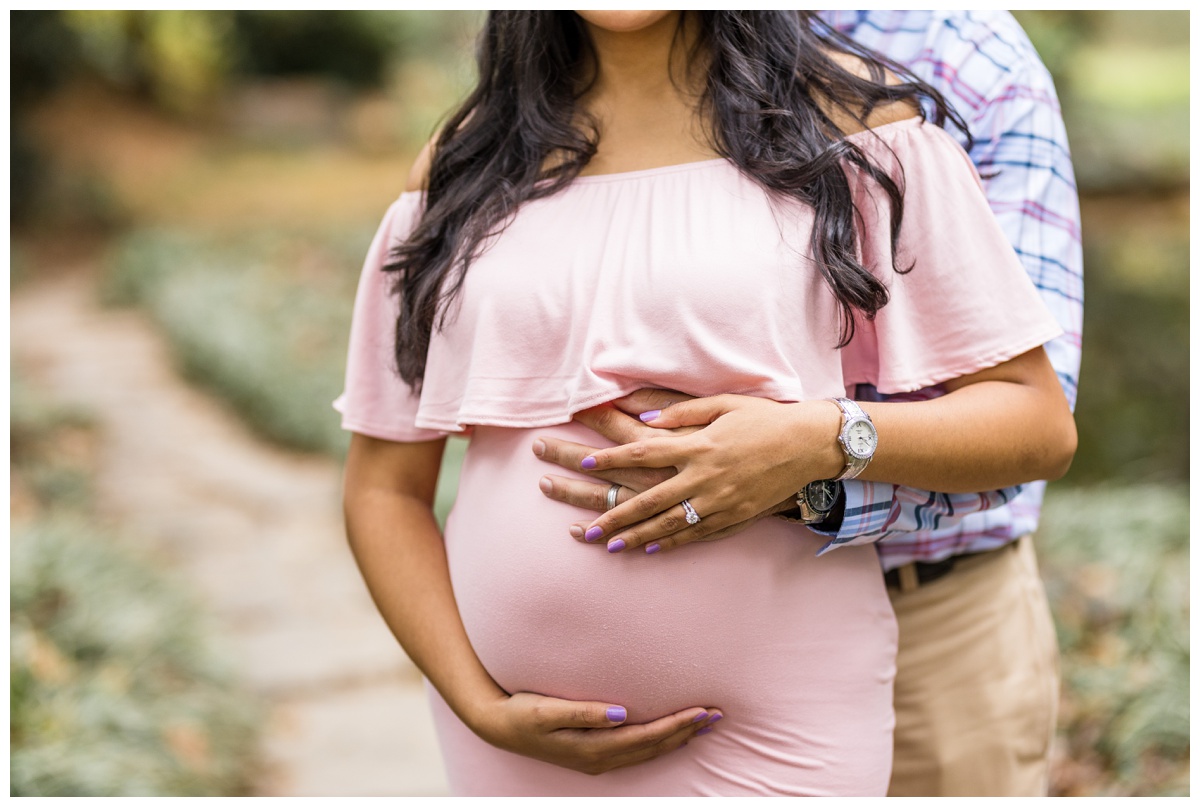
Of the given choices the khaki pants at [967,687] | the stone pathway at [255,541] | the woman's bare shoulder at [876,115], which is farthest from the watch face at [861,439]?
the stone pathway at [255,541]

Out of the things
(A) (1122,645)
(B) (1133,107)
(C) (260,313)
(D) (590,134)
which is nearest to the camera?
(D) (590,134)

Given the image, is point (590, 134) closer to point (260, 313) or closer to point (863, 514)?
point (863, 514)

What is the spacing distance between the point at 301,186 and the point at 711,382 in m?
8.75

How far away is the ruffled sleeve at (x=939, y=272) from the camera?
1374 mm

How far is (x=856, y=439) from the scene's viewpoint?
1326 mm

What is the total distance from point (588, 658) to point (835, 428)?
48cm

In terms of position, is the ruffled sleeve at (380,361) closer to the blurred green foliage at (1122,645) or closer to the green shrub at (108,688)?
the green shrub at (108,688)

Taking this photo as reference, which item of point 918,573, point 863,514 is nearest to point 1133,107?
point 918,573

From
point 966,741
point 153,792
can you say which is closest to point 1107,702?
point 966,741

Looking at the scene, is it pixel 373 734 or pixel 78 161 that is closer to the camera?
pixel 373 734

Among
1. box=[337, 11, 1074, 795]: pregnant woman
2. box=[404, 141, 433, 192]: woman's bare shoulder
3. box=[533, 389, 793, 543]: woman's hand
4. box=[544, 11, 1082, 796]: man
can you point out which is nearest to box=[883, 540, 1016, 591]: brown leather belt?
box=[544, 11, 1082, 796]: man

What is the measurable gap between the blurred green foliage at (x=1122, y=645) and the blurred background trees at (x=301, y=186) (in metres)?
0.19

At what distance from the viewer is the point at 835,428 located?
4.36 feet

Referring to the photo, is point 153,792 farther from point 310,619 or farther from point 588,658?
point 588,658
